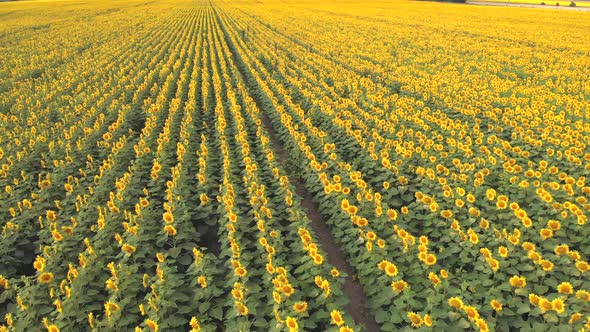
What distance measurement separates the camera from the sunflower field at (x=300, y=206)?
171 inches

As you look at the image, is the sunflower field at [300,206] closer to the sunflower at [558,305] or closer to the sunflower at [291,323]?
the sunflower at [558,305]

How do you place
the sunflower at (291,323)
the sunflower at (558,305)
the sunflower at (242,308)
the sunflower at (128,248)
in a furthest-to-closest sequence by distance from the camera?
1. the sunflower at (128,248)
2. the sunflower at (242,308)
3. the sunflower at (558,305)
4. the sunflower at (291,323)

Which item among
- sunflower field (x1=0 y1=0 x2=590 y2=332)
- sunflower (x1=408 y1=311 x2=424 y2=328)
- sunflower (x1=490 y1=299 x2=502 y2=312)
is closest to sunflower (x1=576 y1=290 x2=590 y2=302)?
sunflower field (x1=0 y1=0 x2=590 y2=332)

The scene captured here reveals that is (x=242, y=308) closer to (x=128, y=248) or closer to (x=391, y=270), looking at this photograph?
(x=391, y=270)

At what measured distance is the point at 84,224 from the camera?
19.8 feet

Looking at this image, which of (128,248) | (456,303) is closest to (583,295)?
(456,303)

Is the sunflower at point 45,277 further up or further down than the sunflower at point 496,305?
further up

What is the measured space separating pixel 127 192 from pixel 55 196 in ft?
5.45

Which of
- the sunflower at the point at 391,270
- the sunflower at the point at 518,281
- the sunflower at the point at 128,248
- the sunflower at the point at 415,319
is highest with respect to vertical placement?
the sunflower at the point at 128,248

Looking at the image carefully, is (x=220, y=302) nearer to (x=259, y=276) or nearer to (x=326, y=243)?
(x=259, y=276)

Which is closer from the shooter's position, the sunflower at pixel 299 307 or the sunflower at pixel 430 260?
the sunflower at pixel 299 307

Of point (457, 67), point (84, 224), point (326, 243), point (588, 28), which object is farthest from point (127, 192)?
point (588, 28)

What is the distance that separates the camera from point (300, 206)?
22.6ft

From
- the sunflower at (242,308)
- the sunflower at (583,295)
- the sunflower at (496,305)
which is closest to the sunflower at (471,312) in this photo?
the sunflower at (496,305)
